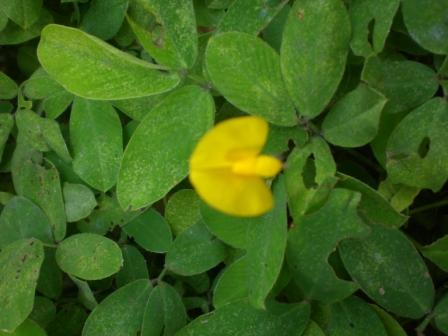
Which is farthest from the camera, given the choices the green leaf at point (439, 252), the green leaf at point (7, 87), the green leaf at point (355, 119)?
the green leaf at point (7, 87)

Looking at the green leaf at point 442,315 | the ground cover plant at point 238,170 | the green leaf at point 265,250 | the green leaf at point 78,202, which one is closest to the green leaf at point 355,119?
the ground cover plant at point 238,170

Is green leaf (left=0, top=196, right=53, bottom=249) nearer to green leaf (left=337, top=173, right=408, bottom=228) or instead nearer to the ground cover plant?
the ground cover plant

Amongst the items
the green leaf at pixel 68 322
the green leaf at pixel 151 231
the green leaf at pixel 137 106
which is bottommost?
the green leaf at pixel 68 322

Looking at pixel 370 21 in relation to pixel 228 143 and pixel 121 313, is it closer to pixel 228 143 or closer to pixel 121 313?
pixel 228 143

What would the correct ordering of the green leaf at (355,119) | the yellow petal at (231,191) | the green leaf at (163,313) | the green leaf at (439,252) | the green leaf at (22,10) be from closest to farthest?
the yellow petal at (231,191), the green leaf at (355,119), the green leaf at (439,252), the green leaf at (163,313), the green leaf at (22,10)

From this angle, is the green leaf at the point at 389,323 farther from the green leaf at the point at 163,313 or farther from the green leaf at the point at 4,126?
the green leaf at the point at 4,126

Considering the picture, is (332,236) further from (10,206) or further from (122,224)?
(10,206)
